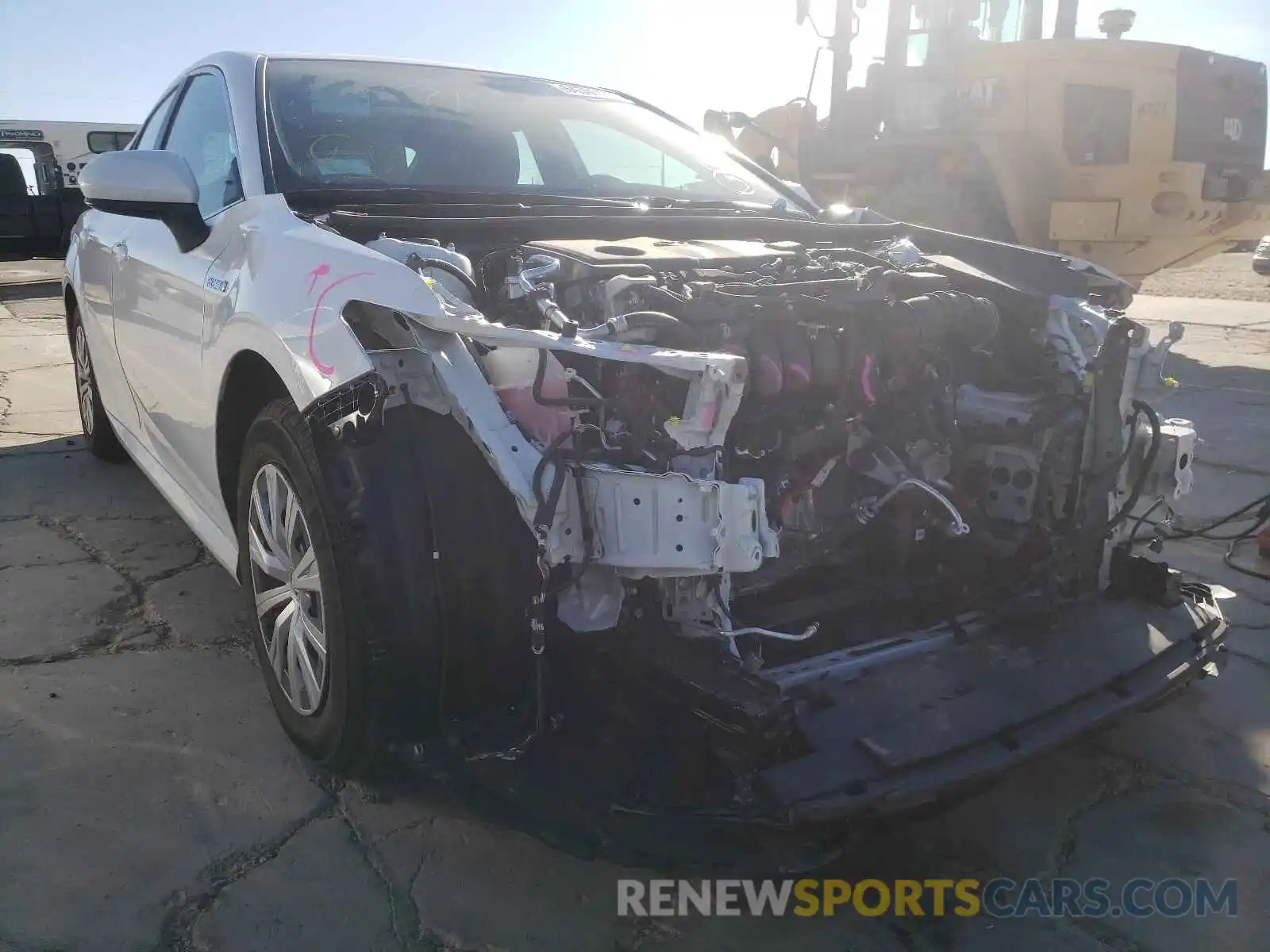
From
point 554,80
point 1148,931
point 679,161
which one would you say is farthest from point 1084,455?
point 554,80

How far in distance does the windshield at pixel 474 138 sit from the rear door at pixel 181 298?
0.23m

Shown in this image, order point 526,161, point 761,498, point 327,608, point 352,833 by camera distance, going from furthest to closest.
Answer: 1. point 526,161
2. point 352,833
3. point 327,608
4. point 761,498

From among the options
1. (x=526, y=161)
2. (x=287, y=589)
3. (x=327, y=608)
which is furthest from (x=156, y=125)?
(x=327, y=608)

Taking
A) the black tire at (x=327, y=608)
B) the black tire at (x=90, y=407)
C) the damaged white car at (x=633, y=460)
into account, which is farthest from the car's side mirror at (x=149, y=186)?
the black tire at (x=90, y=407)

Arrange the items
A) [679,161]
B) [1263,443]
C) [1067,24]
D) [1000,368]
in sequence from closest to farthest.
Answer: [1000,368] → [679,161] → [1263,443] → [1067,24]

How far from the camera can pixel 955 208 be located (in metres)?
7.61

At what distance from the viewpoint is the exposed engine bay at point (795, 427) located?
184cm

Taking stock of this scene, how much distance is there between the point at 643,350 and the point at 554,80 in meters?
2.29

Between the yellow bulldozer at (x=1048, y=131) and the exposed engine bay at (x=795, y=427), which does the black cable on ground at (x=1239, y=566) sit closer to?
the exposed engine bay at (x=795, y=427)

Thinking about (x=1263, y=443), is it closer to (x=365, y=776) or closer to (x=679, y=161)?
(x=679, y=161)

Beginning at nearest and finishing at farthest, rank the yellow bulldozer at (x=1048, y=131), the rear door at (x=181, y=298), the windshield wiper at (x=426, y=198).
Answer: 1. the windshield wiper at (x=426, y=198)
2. the rear door at (x=181, y=298)
3. the yellow bulldozer at (x=1048, y=131)

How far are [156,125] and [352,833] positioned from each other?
303 cm

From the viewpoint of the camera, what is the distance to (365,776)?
2.19 metres

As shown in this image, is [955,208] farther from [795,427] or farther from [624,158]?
[795,427]
